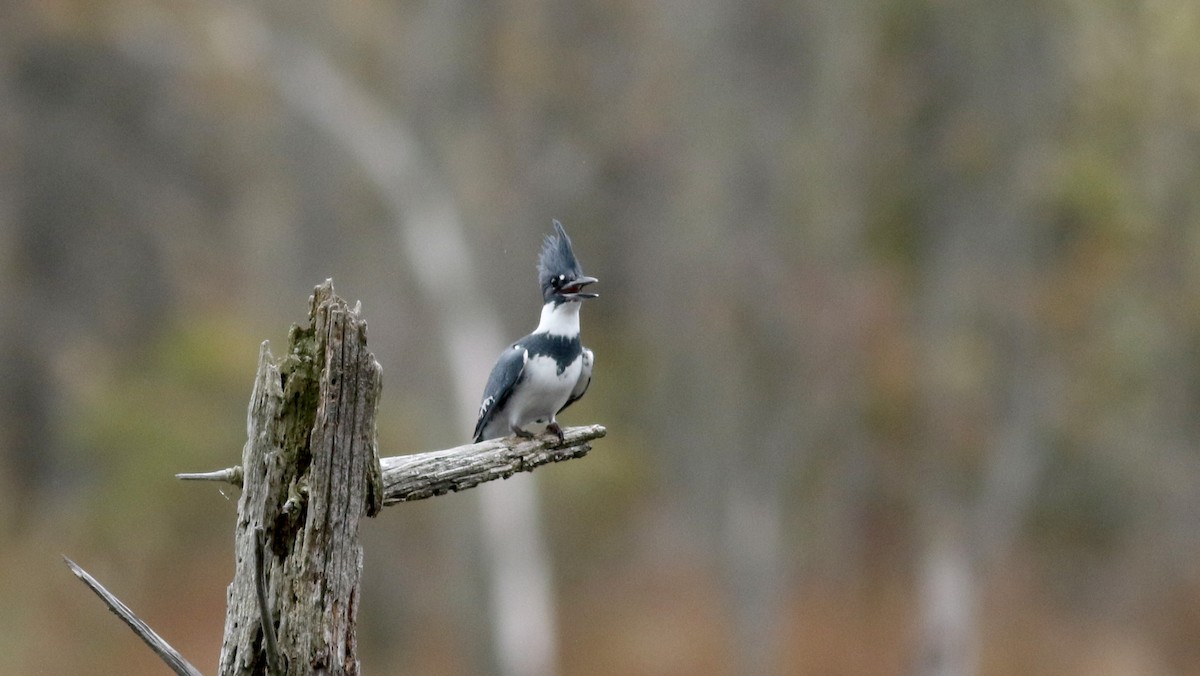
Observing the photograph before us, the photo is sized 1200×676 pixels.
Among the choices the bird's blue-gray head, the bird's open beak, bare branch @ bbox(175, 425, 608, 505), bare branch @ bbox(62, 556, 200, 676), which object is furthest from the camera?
the bird's blue-gray head

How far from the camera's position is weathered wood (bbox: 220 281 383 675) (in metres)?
3.88

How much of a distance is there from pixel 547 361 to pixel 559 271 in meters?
0.37

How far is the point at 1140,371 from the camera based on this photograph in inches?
821

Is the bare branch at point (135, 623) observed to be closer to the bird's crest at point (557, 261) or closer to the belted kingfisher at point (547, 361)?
the belted kingfisher at point (547, 361)

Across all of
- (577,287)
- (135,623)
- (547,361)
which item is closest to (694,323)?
(547,361)

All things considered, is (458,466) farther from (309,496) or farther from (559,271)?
(559,271)

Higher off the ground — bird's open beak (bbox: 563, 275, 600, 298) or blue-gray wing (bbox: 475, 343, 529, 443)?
bird's open beak (bbox: 563, 275, 600, 298)

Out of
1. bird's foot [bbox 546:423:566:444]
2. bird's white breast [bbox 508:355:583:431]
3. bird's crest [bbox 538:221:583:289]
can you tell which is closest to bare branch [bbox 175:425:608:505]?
bird's foot [bbox 546:423:566:444]

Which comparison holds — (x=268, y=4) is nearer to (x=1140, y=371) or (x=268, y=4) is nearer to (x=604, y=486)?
(x=604, y=486)

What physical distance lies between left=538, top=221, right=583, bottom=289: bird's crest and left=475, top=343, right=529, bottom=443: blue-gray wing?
303 millimetres

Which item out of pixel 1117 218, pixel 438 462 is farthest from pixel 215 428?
pixel 438 462

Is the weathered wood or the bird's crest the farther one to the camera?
the bird's crest

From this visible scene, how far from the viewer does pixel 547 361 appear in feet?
18.6

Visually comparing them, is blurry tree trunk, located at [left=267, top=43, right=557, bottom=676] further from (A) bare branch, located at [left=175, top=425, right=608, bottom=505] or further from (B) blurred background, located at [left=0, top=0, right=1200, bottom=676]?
(A) bare branch, located at [left=175, top=425, right=608, bottom=505]
